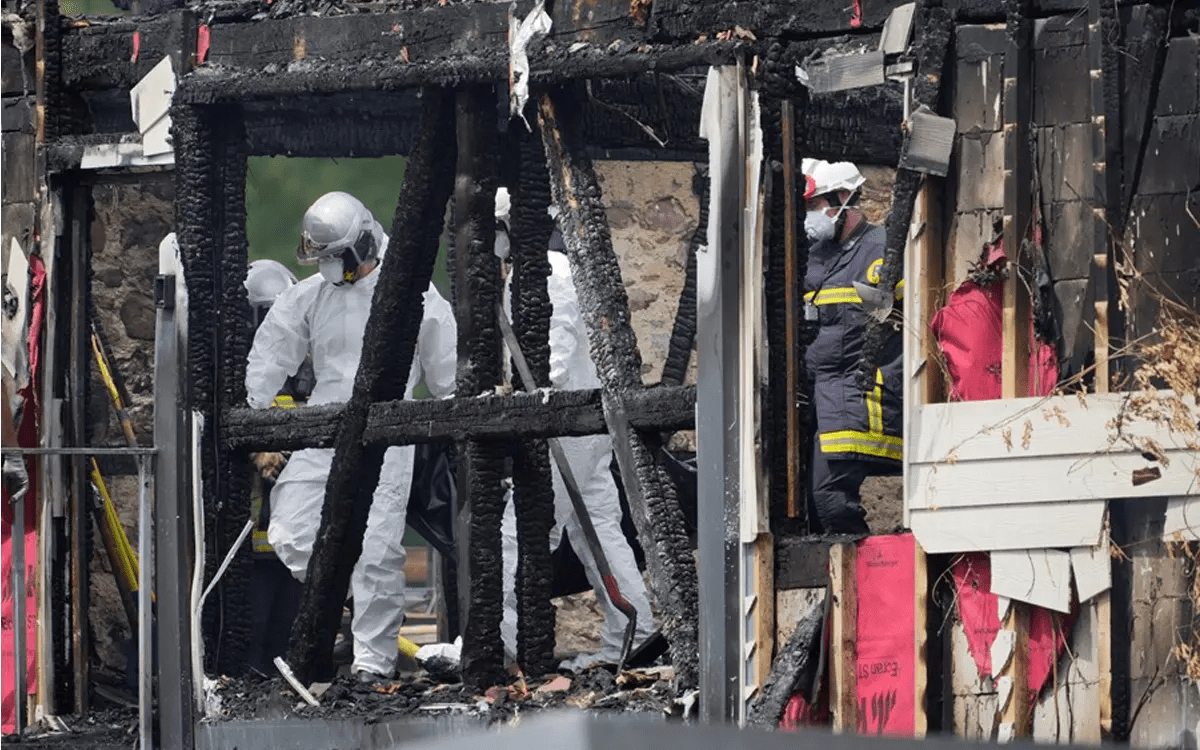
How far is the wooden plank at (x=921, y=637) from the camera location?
8.34 metres

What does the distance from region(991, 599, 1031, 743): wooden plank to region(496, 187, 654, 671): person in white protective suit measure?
7.75ft

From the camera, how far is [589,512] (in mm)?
10922

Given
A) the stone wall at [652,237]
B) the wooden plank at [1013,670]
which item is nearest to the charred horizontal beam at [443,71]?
the wooden plank at [1013,670]

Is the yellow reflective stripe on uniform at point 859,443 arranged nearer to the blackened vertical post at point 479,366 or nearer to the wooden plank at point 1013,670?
the blackened vertical post at point 479,366

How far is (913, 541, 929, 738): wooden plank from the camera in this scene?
27.4ft

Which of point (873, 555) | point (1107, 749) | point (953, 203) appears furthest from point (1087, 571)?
point (1107, 749)

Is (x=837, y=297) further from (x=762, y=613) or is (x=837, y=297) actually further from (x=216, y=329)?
(x=216, y=329)

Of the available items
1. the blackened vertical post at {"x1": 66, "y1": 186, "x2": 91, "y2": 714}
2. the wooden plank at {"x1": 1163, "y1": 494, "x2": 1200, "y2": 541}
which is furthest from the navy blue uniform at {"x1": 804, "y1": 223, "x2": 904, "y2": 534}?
the blackened vertical post at {"x1": 66, "y1": 186, "x2": 91, "y2": 714}

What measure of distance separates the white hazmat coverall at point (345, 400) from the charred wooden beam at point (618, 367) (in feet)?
4.54

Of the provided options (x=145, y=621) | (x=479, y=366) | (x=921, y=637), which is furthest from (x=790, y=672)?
(x=145, y=621)

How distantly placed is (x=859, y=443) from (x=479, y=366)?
151 cm

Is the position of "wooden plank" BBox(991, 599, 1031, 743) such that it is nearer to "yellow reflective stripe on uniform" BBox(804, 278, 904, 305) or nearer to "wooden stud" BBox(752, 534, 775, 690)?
"wooden stud" BBox(752, 534, 775, 690)

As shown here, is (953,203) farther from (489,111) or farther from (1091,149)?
(489,111)

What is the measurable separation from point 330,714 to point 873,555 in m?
2.33
